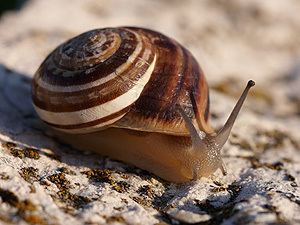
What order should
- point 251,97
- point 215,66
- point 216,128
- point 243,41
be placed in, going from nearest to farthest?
1. point 216,128
2. point 251,97
3. point 215,66
4. point 243,41

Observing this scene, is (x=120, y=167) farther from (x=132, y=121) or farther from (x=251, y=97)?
(x=251, y=97)

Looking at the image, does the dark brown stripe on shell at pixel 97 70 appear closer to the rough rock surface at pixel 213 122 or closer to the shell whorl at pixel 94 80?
the shell whorl at pixel 94 80

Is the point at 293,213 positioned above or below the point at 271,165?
above

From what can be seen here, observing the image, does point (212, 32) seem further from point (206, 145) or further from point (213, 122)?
point (206, 145)

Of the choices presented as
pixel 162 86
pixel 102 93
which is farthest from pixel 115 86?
pixel 162 86

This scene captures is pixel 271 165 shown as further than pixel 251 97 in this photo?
No

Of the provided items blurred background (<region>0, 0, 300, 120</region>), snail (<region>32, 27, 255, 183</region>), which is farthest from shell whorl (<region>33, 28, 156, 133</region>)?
blurred background (<region>0, 0, 300, 120</region>)

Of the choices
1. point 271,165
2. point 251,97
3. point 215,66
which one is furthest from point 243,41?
point 271,165

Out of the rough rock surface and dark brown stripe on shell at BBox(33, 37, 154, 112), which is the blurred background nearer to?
the rough rock surface
